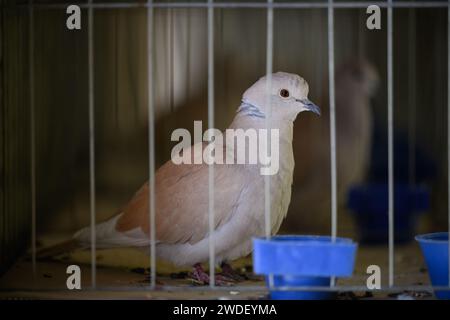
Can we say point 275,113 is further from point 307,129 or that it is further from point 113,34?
point 113,34

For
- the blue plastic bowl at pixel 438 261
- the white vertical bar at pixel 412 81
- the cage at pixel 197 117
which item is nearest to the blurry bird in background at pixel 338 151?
the cage at pixel 197 117

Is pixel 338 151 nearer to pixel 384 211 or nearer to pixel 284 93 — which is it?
pixel 384 211

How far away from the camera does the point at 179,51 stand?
22.7 ft

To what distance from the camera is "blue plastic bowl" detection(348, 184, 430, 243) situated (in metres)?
5.86

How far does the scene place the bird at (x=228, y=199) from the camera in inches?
159

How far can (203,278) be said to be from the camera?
13.7 feet

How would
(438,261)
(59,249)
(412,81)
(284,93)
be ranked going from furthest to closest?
(412,81) → (59,249) → (284,93) → (438,261)

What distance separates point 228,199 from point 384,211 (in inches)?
84.9

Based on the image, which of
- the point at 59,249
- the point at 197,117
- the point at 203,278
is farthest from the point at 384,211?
the point at 59,249

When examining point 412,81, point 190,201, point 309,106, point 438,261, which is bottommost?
point 438,261

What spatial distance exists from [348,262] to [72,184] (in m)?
3.57

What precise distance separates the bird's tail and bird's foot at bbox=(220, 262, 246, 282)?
722 mm

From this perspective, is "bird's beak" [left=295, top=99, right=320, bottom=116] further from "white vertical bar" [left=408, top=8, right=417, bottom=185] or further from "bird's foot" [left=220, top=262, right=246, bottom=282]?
"white vertical bar" [left=408, top=8, right=417, bottom=185]

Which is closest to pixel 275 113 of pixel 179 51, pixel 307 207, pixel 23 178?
pixel 23 178
